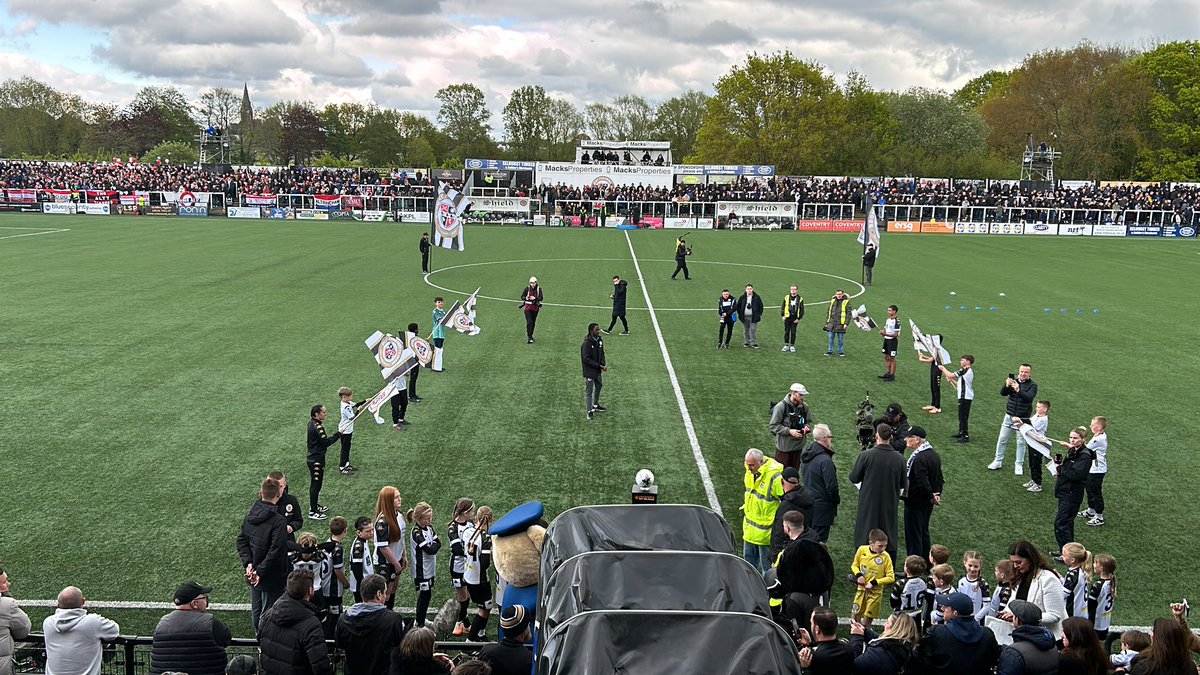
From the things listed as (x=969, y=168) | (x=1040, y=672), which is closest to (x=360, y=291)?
(x=1040, y=672)

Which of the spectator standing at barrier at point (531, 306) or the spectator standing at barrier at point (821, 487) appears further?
the spectator standing at barrier at point (531, 306)

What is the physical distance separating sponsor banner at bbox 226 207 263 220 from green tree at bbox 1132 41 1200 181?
7980 cm

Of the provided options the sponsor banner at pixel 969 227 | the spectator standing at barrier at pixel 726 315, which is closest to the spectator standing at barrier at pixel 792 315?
the spectator standing at barrier at pixel 726 315

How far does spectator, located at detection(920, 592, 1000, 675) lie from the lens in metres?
6.58

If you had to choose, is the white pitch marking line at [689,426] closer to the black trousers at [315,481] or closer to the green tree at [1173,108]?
the black trousers at [315,481]

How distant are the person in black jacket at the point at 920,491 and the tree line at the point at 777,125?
270 feet

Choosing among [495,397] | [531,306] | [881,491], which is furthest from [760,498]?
[531,306]

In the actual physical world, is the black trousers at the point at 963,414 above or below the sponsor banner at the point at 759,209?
below

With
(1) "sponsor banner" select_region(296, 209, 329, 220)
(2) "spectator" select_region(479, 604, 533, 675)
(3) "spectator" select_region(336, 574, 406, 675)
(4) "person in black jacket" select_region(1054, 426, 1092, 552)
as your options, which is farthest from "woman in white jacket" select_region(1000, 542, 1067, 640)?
(1) "sponsor banner" select_region(296, 209, 329, 220)

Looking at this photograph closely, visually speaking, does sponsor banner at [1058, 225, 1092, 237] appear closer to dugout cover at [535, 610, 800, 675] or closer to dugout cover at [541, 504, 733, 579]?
dugout cover at [541, 504, 733, 579]

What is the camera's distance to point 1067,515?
10.6m

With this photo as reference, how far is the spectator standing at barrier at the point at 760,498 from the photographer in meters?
9.53

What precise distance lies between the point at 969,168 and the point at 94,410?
9085cm

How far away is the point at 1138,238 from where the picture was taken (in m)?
58.1
